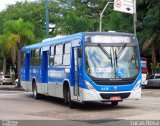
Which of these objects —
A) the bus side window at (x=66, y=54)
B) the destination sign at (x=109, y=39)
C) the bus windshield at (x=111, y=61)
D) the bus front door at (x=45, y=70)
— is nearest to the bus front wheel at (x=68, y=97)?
the bus side window at (x=66, y=54)

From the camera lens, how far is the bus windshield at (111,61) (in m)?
17.2

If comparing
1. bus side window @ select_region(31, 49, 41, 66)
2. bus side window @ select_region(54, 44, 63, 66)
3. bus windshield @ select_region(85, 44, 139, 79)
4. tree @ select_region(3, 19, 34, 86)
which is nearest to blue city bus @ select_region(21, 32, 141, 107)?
bus windshield @ select_region(85, 44, 139, 79)

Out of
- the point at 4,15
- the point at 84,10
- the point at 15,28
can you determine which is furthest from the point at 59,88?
the point at 4,15

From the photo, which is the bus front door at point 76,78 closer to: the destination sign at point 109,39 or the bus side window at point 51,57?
the destination sign at point 109,39

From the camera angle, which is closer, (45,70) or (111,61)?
(111,61)

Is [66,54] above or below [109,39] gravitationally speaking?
below

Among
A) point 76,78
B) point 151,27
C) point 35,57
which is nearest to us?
point 76,78

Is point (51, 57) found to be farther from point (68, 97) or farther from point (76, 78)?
point (76, 78)

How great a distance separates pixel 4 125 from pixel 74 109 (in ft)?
17.3

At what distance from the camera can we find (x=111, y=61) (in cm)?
1739

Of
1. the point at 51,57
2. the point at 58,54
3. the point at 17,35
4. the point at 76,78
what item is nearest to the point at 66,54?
the point at 58,54

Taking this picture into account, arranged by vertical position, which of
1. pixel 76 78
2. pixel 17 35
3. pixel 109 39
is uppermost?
pixel 17 35

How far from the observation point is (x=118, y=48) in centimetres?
1767

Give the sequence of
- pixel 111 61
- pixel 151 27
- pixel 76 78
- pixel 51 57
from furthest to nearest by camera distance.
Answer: pixel 151 27
pixel 51 57
pixel 76 78
pixel 111 61
